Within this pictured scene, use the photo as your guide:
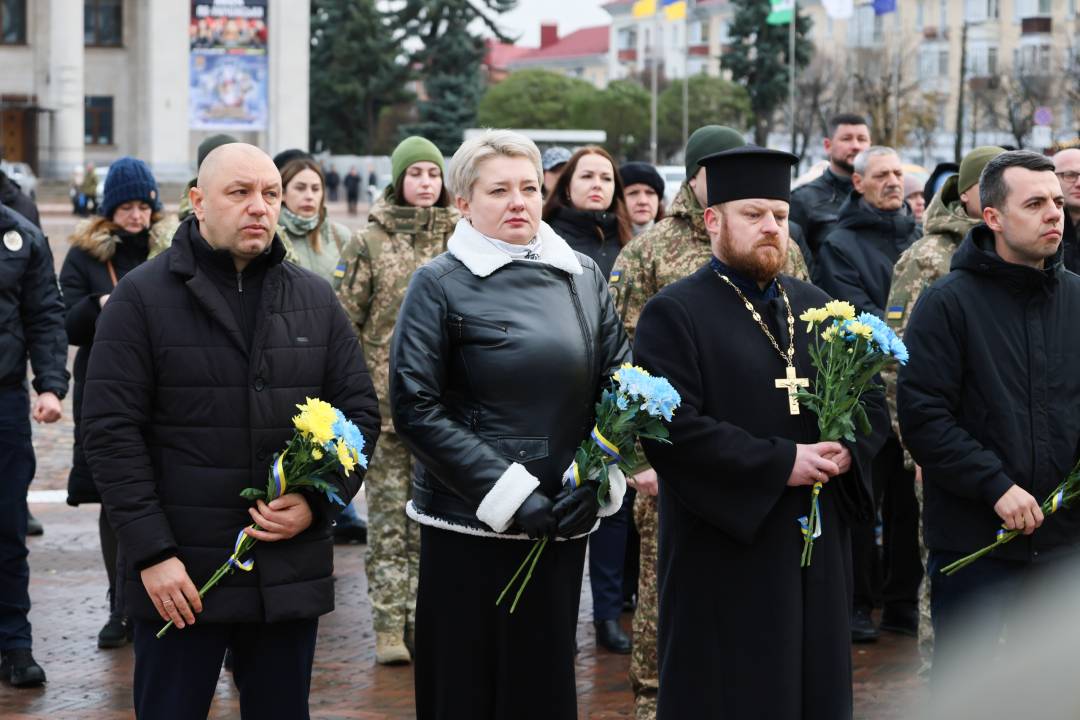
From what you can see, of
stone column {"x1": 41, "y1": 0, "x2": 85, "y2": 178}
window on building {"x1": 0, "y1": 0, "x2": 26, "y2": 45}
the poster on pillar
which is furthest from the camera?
window on building {"x1": 0, "y1": 0, "x2": 26, "y2": 45}

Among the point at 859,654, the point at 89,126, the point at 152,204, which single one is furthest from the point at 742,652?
the point at 89,126

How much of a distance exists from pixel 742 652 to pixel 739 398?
0.79 m

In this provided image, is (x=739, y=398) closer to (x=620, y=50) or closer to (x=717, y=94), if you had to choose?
(x=717, y=94)

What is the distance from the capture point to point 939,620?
239 inches

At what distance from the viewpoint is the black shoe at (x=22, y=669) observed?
24.5 feet

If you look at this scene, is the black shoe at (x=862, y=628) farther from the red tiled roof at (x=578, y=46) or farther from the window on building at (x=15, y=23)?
the red tiled roof at (x=578, y=46)

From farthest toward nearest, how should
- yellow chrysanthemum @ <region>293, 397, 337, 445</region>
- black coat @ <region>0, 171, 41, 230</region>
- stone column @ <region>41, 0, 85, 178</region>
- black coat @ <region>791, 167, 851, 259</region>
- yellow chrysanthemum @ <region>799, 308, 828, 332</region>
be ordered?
stone column @ <region>41, 0, 85, 178</region> < black coat @ <region>791, 167, 851, 259</region> < black coat @ <region>0, 171, 41, 230</region> < yellow chrysanthemum @ <region>799, 308, 828, 332</region> < yellow chrysanthemum @ <region>293, 397, 337, 445</region>

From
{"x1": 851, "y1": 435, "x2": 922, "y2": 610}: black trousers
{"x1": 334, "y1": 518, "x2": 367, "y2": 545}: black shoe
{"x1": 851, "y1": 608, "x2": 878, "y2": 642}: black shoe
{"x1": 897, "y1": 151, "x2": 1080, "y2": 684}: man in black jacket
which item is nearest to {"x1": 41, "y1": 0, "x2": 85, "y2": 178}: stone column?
{"x1": 334, "y1": 518, "x2": 367, "y2": 545}: black shoe

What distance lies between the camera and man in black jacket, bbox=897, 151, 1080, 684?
19.2ft

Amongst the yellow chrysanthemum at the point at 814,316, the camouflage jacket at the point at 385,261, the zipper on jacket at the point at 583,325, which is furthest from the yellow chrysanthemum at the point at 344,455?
the camouflage jacket at the point at 385,261

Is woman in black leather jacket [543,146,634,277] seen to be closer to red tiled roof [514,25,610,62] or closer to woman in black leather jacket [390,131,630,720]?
woman in black leather jacket [390,131,630,720]

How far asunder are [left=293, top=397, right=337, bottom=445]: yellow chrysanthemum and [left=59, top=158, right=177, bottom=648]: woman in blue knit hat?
358cm

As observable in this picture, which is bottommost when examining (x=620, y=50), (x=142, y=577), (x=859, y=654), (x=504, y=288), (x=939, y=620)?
(x=859, y=654)

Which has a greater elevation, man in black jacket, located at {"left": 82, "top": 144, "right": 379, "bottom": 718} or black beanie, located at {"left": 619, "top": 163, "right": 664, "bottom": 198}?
black beanie, located at {"left": 619, "top": 163, "right": 664, "bottom": 198}
